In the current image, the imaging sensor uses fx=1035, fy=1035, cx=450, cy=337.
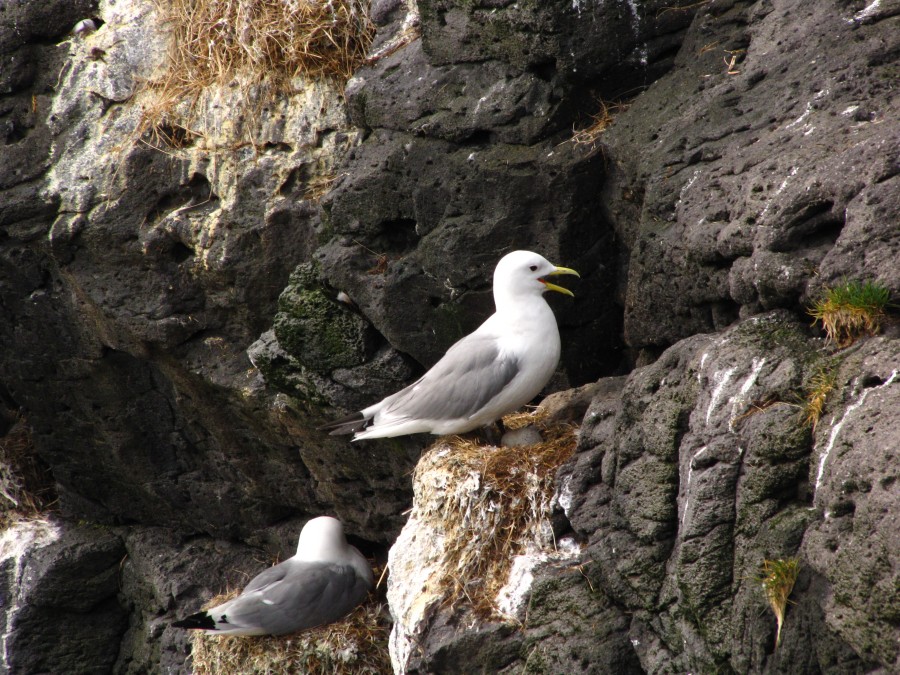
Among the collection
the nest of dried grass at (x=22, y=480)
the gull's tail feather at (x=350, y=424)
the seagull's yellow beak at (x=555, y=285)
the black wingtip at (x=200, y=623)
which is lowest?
the black wingtip at (x=200, y=623)

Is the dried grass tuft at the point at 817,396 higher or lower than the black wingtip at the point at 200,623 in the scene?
higher

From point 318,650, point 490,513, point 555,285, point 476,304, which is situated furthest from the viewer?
point 318,650

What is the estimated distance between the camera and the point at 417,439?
5.66m

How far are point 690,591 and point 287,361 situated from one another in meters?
3.20

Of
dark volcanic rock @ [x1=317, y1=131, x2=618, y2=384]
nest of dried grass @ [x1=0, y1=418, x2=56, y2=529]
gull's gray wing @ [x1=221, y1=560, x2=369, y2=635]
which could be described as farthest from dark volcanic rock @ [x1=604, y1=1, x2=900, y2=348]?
nest of dried grass @ [x1=0, y1=418, x2=56, y2=529]

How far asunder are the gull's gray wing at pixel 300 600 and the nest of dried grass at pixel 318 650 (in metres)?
0.08

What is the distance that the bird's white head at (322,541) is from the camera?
19.2 ft

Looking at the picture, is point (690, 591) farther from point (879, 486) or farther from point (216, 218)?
point (216, 218)

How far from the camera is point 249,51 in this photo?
610cm

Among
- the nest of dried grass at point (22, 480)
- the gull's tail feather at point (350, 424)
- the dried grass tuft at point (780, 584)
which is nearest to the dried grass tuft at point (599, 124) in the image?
the gull's tail feather at point (350, 424)

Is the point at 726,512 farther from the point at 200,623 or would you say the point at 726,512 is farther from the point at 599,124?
the point at 200,623

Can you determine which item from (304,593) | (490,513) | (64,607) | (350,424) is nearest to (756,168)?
(490,513)

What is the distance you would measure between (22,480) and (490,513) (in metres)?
4.89

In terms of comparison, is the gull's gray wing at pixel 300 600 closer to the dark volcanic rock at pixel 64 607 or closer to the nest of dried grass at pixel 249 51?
the dark volcanic rock at pixel 64 607
